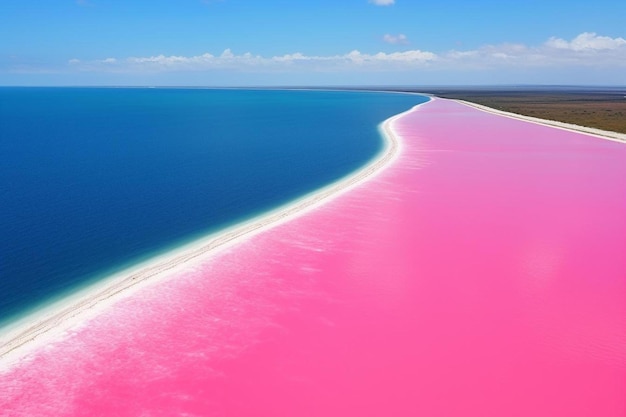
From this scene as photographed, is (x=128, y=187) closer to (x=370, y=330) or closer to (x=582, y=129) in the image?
(x=370, y=330)

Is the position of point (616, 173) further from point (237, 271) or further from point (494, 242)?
point (237, 271)

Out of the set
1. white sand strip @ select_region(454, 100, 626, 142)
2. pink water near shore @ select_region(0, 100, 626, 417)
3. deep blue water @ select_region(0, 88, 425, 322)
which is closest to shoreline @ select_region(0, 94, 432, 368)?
pink water near shore @ select_region(0, 100, 626, 417)

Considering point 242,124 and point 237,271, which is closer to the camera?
point 237,271

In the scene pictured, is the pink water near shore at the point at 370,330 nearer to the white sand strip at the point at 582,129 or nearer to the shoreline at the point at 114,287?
the shoreline at the point at 114,287

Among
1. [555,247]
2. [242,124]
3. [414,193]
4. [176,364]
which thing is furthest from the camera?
[242,124]

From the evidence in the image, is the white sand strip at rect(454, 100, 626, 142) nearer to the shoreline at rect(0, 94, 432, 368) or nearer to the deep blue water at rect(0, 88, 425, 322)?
the deep blue water at rect(0, 88, 425, 322)

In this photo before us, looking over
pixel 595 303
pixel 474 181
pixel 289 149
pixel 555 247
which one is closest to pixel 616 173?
pixel 474 181
